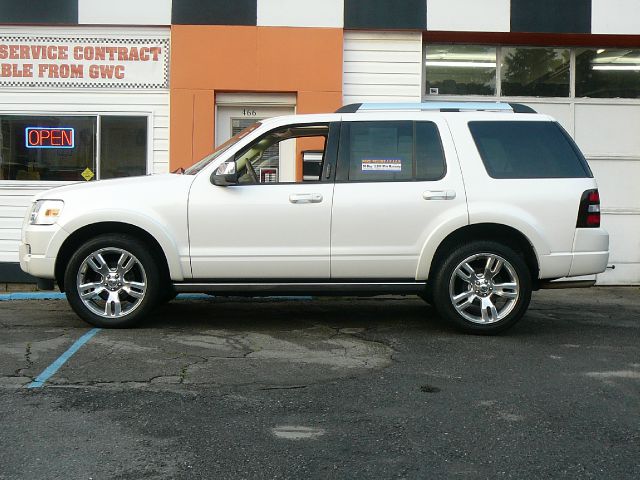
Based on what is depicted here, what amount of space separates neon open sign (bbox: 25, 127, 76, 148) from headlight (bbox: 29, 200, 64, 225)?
3801 mm

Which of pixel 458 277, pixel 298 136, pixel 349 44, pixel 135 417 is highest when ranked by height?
pixel 349 44

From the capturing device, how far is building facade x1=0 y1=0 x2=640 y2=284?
10445 millimetres

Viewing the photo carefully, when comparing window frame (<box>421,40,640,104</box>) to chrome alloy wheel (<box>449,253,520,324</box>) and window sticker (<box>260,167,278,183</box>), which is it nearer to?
window sticker (<box>260,167,278,183</box>)

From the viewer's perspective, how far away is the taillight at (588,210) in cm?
686

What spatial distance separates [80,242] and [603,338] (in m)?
4.69

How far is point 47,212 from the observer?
6902 mm

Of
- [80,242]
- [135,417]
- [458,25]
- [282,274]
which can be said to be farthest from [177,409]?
[458,25]

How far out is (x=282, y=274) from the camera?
22.5 ft

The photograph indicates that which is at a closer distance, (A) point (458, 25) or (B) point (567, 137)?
(B) point (567, 137)

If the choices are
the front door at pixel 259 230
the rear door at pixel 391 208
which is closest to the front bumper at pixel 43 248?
the front door at pixel 259 230

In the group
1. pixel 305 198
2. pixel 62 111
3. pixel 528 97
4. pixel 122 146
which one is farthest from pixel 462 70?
pixel 62 111

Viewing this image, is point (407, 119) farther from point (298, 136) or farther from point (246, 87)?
point (246, 87)

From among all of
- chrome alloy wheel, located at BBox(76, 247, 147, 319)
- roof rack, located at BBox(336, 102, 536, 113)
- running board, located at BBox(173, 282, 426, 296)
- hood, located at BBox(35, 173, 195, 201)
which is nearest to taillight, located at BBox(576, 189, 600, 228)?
roof rack, located at BBox(336, 102, 536, 113)

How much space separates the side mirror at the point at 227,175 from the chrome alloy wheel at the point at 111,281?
38.8 inches
